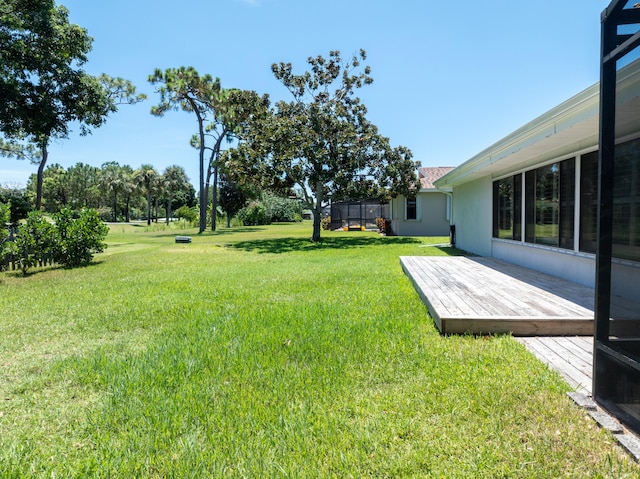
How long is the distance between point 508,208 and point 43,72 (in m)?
15.6

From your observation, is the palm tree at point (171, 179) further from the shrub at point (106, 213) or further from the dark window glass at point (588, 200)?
the dark window glass at point (588, 200)

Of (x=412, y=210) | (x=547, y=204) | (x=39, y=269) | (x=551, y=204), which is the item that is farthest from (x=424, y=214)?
(x=39, y=269)

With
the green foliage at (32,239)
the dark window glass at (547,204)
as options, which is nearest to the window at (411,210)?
the dark window glass at (547,204)

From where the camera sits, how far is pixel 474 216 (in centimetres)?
1137

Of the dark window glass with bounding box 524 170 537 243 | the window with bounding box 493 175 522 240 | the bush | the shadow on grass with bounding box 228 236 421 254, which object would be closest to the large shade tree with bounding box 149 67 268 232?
the shadow on grass with bounding box 228 236 421 254

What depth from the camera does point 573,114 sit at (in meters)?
3.94

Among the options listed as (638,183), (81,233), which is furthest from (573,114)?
(81,233)

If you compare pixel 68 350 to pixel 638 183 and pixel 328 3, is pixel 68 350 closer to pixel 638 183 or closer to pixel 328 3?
pixel 638 183

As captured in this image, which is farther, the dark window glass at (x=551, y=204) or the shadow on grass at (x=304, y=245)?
the shadow on grass at (x=304, y=245)

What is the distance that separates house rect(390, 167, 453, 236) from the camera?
21047mm

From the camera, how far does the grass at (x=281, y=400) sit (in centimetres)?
186

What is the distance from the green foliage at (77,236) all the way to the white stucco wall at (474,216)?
10.5 m

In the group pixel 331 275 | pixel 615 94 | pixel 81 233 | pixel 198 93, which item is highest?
pixel 198 93

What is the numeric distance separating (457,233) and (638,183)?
11.2m
